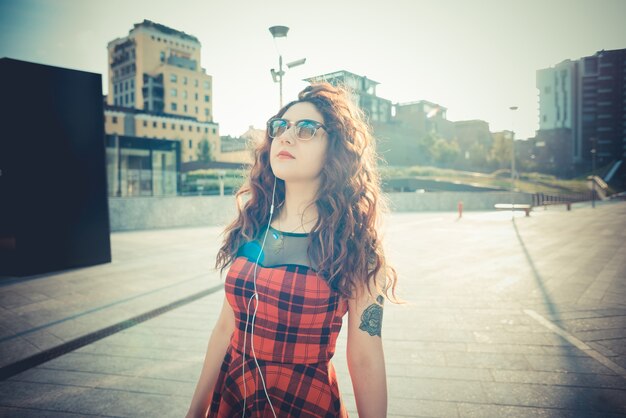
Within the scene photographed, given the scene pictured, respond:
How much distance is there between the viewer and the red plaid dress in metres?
1.55

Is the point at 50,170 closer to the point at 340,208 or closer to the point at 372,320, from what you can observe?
the point at 340,208

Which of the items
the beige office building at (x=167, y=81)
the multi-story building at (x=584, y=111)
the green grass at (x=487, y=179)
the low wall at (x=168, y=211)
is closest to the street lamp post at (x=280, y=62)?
the low wall at (x=168, y=211)

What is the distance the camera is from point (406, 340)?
4.12 meters

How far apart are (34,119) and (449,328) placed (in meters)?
8.69

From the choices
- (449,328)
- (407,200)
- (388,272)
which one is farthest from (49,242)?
(407,200)

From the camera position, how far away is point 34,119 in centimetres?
758

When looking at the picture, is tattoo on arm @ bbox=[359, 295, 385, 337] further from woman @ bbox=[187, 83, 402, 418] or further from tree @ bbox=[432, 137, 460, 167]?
tree @ bbox=[432, 137, 460, 167]

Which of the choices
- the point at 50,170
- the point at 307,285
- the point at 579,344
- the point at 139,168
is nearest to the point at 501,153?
the point at 139,168

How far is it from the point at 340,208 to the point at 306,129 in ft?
1.36

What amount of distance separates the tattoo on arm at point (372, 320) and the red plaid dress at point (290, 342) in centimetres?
12

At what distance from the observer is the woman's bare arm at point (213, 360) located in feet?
5.67

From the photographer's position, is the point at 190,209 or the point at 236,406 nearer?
the point at 236,406

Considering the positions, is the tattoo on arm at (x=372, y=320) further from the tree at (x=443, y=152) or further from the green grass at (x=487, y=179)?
the tree at (x=443, y=152)

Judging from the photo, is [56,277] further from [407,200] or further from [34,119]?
[407,200]
